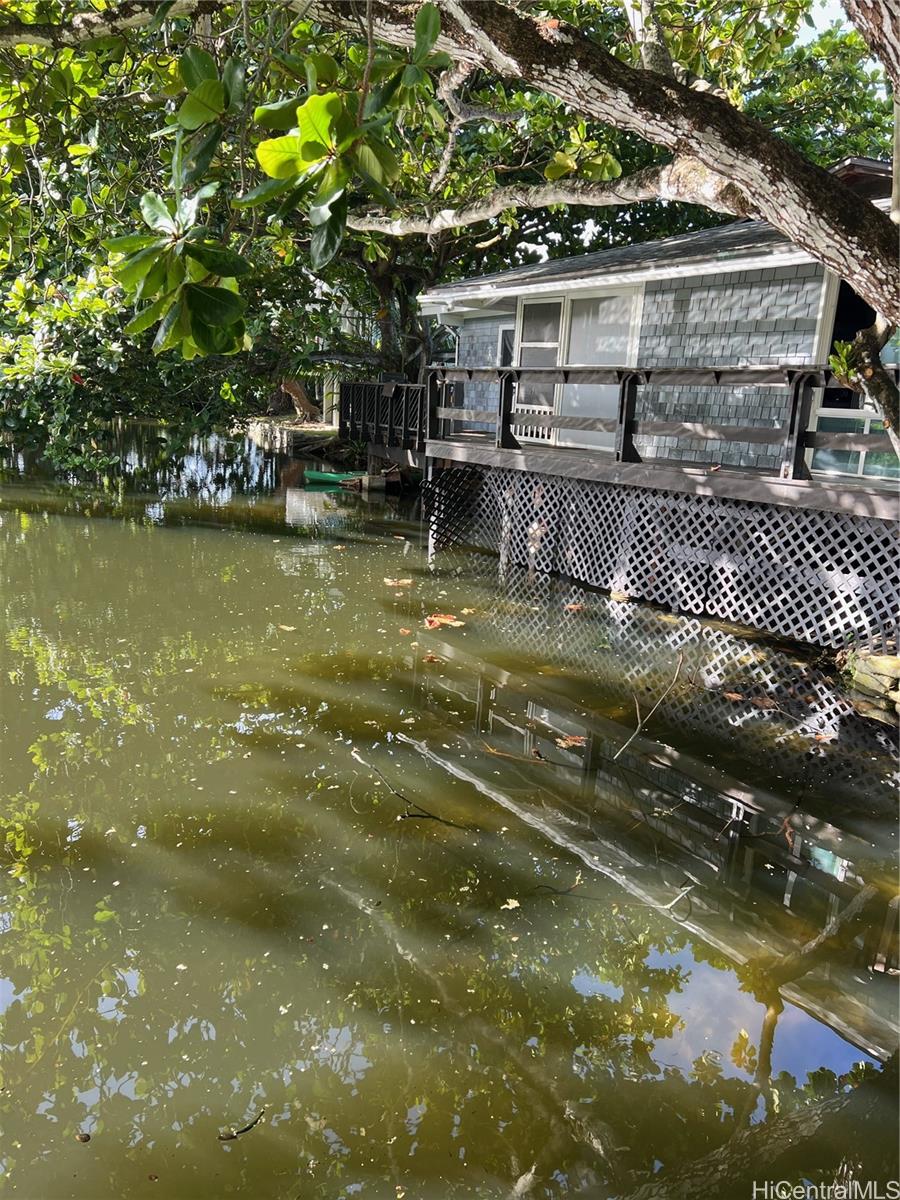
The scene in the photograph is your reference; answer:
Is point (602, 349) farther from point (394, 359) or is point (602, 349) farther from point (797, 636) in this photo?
point (394, 359)

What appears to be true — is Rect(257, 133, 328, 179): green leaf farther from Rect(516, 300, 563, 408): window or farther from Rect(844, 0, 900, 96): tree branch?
Rect(516, 300, 563, 408): window

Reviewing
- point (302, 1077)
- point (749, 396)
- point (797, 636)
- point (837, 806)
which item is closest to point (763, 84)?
point (749, 396)

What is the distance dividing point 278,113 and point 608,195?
5.15 meters

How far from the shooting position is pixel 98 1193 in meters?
2.69

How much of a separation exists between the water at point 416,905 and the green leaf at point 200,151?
3027mm

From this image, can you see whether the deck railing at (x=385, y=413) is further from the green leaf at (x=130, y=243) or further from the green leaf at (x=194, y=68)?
the green leaf at (x=130, y=243)

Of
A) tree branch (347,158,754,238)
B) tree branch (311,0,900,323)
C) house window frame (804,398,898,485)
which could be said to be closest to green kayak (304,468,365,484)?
tree branch (347,158,754,238)

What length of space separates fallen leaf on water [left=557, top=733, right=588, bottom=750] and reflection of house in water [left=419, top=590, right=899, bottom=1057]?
0.04ft

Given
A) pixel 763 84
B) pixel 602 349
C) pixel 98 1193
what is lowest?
pixel 98 1193

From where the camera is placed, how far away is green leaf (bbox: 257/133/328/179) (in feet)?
6.26

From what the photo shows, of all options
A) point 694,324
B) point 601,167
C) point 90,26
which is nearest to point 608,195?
point 601,167

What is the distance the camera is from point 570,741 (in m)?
6.45

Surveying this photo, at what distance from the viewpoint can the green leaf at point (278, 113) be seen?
6.23 feet

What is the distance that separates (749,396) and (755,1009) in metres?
9.51
